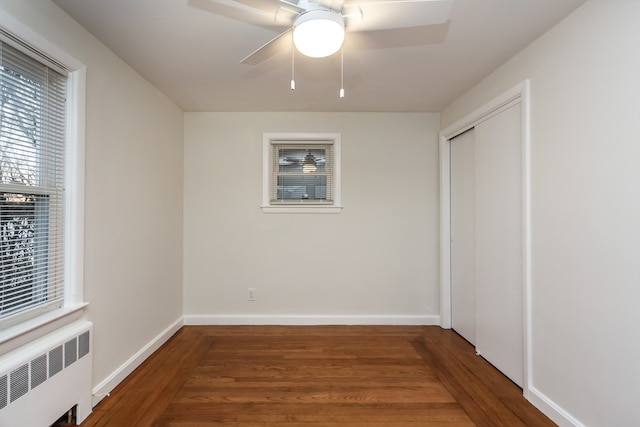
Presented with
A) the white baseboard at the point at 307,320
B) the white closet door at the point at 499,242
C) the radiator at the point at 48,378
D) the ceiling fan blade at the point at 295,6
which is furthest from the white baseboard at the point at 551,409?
the radiator at the point at 48,378

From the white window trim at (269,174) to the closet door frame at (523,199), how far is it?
1.17 meters

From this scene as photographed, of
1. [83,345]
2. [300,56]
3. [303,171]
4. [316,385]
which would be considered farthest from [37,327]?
[303,171]

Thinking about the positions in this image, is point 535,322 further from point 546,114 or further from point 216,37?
point 216,37

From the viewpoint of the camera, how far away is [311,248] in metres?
3.40

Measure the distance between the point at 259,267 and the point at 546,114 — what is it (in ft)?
9.65

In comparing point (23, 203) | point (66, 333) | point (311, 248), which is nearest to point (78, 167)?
point (23, 203)

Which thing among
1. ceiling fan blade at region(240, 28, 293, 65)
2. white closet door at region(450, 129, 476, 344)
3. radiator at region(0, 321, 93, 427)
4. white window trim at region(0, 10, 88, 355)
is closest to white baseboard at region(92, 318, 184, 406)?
radiator at region(0, 321, 93, 427)

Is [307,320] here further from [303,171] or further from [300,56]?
[300,56]

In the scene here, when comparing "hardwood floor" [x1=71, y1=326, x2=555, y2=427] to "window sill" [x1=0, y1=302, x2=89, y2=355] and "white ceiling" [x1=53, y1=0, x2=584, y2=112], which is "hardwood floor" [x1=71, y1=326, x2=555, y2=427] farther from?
"white ceiling" [x1=53, y1=0, x2=584, y2=112]

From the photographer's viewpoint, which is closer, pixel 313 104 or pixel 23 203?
pixel 23 203

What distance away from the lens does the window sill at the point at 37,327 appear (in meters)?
1.40

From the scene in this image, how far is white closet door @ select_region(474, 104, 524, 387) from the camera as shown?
2.18 m

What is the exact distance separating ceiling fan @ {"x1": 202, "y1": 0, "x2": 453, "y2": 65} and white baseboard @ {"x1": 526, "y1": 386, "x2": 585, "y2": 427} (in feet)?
7.66

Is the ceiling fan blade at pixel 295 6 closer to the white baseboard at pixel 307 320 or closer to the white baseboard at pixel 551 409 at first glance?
the white baseboard at pixel 551 409
